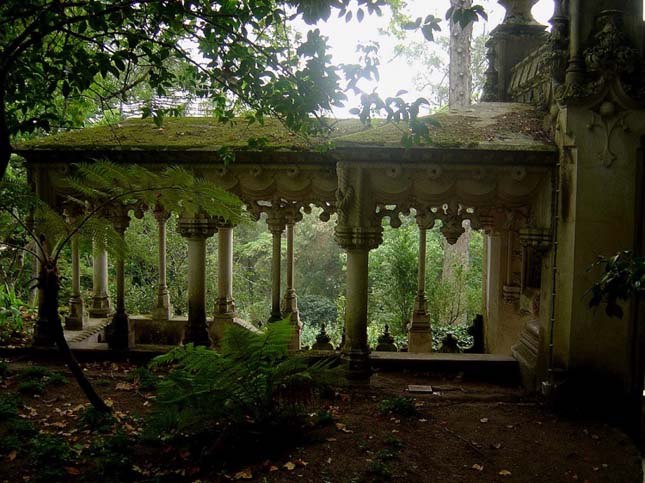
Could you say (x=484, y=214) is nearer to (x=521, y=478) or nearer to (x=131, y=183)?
(x=521, y=478)

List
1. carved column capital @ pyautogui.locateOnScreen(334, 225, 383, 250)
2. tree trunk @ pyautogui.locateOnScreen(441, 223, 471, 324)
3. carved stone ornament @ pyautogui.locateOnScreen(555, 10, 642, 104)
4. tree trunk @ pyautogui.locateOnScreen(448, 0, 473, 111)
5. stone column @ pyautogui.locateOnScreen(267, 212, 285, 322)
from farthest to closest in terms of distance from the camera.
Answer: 1. tree trunk @ pyautogui.locateOnScreen(448, 0, 473, 111)
2. tree trunk @ pyautogui.locateOnScreen(441, 223, 471, 324)
3. stone column @ pyautogui.locateOnScreen(267, 212, 285, 322)
4. carved column capital @ pyautogui.locateOnScreen(334, 225, 383, 250)
5. carved stone ornament @ pyautogui.locateOnScreen(555, 10, 642, 104)

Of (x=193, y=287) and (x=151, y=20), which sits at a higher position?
(x=151, y=20)

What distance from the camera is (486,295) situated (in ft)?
30.4

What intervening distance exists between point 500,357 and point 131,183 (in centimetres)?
475

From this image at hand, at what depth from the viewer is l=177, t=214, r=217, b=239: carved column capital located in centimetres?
706

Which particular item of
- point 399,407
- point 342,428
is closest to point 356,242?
point 399,407

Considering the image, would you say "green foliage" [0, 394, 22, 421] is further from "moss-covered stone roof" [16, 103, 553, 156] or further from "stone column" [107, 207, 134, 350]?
"moss-covered stone roof" [16, 103, 553, 156]

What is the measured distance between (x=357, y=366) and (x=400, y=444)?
1669mm

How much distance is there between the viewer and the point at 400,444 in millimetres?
4707

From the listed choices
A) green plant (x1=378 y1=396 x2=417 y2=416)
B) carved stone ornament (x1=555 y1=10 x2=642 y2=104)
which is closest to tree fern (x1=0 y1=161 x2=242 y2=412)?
green plant (x1=378 y1=396 x2=417 y2=416)

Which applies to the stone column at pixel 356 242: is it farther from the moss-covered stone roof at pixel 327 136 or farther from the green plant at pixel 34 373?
the green plant at pixel 34 373

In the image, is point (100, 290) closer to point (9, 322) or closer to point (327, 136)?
point (9, 322)

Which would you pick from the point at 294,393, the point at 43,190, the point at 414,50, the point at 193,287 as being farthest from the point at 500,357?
the point at 414,50

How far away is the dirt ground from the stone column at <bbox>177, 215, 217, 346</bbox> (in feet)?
3.63
